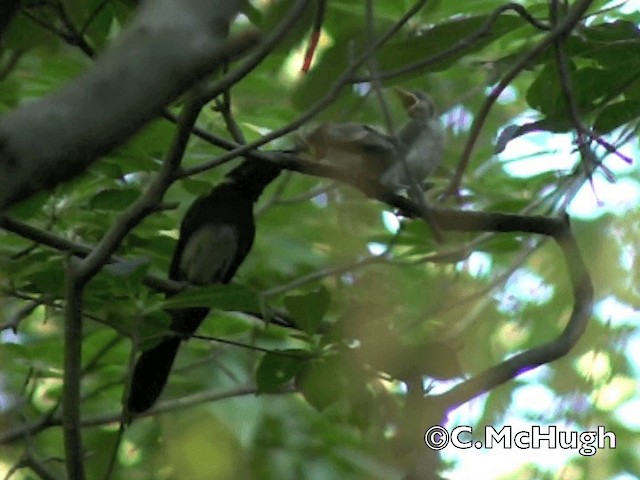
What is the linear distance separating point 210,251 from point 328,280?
33 centimetres

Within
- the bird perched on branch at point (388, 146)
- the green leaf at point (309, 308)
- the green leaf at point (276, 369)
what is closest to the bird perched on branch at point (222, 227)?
the bird perched on branch at point (388, 146)

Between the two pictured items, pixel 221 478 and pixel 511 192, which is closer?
pixel 221 478

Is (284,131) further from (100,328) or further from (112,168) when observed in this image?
(100,328)

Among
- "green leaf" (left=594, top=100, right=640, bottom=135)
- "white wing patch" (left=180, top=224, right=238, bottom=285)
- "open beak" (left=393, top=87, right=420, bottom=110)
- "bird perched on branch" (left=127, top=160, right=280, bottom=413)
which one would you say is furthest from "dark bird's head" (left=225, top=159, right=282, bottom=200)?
"green leaf" (left=594, top=100, right=640, bottom=135)

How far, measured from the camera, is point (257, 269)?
3275mm

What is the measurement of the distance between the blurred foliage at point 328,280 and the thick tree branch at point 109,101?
815mm

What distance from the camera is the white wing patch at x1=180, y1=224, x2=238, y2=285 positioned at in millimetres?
3133

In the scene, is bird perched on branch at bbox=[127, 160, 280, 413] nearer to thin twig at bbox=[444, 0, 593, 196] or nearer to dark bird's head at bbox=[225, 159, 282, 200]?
dark bird's head at bbox=[225, 159, 282, 200]

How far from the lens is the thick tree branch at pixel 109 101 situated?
0.84 meters

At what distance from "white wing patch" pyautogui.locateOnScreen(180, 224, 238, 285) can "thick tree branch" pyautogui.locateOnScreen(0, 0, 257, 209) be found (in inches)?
84.7

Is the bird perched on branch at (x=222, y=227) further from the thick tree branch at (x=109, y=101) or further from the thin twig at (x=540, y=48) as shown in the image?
the thick tree branch at (x=109, y=101)

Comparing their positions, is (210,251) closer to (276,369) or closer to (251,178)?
(251,178)

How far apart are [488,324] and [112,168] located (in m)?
1.35

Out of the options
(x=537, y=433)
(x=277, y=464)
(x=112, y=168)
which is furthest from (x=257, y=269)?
(x=112, y=168)
